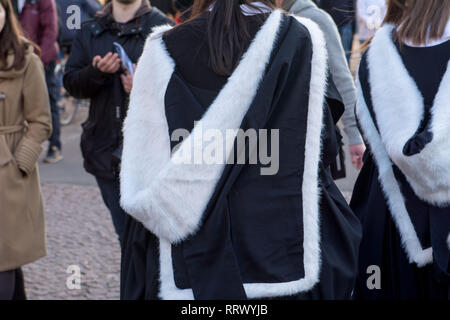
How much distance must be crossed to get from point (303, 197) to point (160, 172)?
43 centimetres

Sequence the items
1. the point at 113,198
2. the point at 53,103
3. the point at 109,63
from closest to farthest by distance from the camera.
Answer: the point at 109,63 → the point at 113,198 → the point at 53,103

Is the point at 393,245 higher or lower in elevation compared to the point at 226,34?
lower

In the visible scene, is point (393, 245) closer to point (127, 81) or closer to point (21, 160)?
point (127, 81)

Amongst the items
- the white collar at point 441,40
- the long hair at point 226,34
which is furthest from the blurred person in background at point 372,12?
the long hair at point 226,34

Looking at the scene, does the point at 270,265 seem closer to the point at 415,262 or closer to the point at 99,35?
the point at 415,262

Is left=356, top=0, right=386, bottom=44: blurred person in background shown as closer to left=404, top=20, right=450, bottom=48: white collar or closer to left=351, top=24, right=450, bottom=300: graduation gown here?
left=351, top=24, right=450, bottom=300: graduation gown

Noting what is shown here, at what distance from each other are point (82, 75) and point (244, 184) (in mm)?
1721

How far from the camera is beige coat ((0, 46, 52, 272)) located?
330 cm

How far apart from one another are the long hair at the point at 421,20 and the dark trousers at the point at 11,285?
84.1 inches

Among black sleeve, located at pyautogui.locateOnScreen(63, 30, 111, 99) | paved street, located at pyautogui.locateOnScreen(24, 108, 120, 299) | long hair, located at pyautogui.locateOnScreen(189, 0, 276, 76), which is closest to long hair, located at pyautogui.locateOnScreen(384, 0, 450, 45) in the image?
long hair, located at pyautogui.locateOnScreen(189, 0, 276, 76)

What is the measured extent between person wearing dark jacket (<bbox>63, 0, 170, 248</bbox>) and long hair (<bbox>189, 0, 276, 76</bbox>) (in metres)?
1.48

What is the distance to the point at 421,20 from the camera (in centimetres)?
245

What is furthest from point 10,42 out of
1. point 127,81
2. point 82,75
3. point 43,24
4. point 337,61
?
point 43,24

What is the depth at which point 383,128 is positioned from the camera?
2.50 meters
